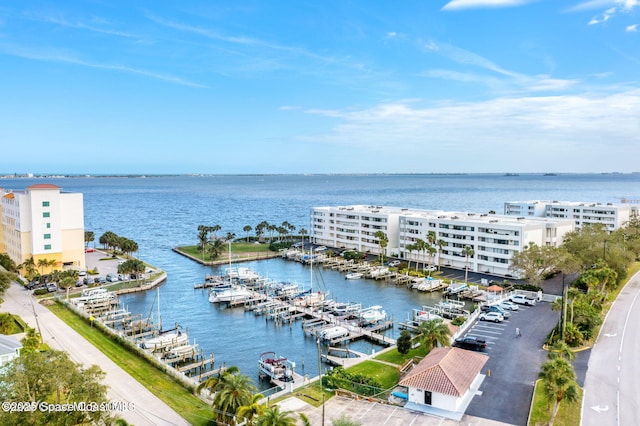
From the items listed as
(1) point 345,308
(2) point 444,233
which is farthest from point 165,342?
(2) point 444,233

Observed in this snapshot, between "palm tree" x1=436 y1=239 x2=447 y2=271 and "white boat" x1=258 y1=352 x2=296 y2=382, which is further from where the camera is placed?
"palm tree" x1=436 y1=239 x2=447 y2=271

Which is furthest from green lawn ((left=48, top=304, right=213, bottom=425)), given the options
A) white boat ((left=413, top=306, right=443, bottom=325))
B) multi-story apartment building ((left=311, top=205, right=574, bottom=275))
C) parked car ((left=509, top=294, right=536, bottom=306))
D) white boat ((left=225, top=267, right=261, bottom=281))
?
multi-story apartment building ((left=311, top=205, right=574, bottom=275))

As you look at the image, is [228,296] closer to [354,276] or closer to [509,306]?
[354,276]

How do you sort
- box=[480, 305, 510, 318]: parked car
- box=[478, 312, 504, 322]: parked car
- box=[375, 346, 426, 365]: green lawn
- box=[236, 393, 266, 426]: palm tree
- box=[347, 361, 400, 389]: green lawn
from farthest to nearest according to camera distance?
box=[480, 305, 510, 318]: parked car
box=[478, 312, 504, 322]: parked car
box=[375, 346, 426, 365]: green lawn
box=[347, 361, 400, 389]: green lawn
box=[236, 393, 266, 426]: palm tree

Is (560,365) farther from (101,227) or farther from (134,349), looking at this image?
(101,227)

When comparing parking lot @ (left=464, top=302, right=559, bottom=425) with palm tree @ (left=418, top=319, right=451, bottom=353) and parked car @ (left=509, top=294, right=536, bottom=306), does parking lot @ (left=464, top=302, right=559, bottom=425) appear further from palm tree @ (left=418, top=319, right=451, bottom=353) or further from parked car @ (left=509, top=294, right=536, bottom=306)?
palm tree @ (left=418, top=319, right=451, bottom=353)

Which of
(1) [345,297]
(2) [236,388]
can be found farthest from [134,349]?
(1) [345,297]

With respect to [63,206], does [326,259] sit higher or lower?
lower
